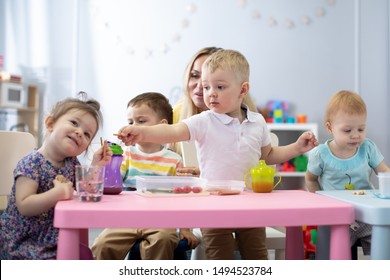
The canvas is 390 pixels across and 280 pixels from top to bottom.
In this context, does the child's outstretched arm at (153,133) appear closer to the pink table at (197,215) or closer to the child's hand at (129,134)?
the child's hand at (129,134)

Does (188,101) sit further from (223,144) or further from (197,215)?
(197,215)

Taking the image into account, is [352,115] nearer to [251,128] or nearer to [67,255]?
[251,128]

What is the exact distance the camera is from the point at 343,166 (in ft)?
6.04

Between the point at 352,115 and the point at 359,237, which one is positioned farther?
the point at 352,115

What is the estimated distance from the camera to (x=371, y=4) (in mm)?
5500

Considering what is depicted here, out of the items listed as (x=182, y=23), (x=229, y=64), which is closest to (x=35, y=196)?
(x=229, y=64)

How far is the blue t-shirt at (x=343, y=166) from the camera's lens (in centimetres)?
183

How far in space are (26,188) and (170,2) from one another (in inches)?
168

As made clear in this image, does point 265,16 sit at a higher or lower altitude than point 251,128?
higher

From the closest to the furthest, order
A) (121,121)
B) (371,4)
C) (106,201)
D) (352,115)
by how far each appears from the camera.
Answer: (106,201)
(352,115)
(121,121)
(371,4)

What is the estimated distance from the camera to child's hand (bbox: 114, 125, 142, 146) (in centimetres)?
143

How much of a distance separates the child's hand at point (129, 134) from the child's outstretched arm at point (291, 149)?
514 millimetres

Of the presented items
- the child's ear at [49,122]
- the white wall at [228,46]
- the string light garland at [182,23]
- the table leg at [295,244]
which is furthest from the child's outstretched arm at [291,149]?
the string light garland at [182,23]
